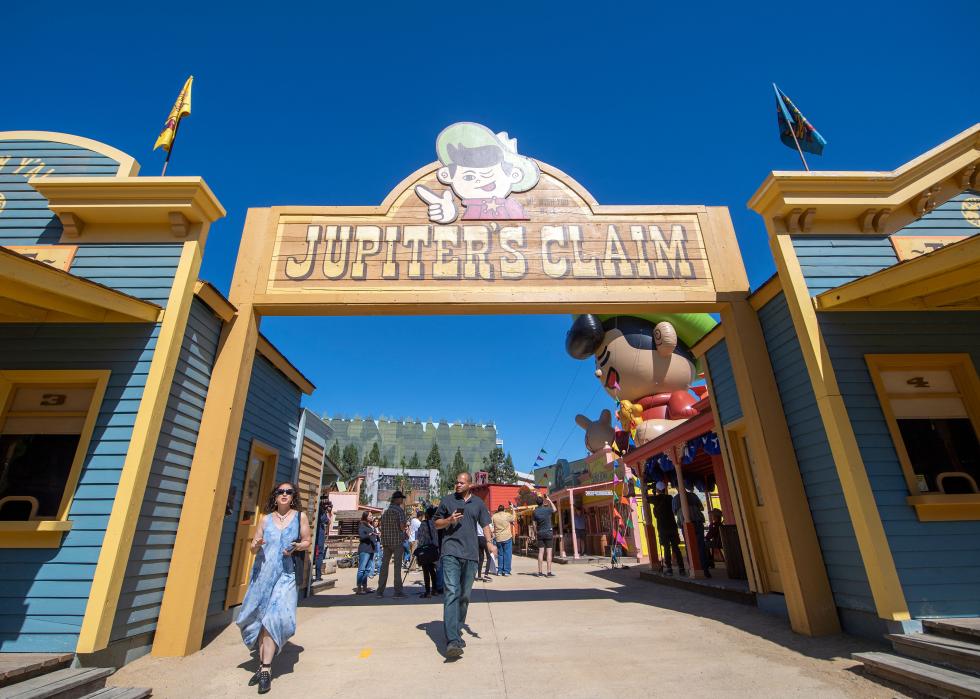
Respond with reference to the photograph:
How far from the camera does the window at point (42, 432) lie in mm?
4520

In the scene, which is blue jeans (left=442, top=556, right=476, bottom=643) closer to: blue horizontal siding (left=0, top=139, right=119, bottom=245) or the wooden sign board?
the wooden sign board

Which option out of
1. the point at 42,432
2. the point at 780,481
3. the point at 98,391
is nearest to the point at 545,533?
the point at 780,481

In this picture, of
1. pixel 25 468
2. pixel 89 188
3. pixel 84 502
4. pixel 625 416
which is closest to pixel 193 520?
pixel 84 502

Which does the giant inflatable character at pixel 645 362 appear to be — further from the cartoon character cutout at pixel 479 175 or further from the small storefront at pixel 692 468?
the cartoon character cutout at pixel 479 175

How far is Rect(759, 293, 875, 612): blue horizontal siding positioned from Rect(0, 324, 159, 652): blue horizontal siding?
7.11m

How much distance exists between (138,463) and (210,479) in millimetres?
932

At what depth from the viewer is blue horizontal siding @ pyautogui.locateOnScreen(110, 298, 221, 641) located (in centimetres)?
437

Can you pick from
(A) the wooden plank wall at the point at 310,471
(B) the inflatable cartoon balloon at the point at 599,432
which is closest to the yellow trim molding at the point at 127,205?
(A) the wooden plank wall at the point at 310,471

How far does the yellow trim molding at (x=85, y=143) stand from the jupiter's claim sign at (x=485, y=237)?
174cm

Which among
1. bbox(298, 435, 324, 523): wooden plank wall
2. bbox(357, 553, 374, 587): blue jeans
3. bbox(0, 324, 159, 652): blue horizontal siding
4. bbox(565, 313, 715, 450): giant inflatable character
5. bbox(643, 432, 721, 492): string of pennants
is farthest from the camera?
bbox(565, 313, 715, 450): giant inflatable character

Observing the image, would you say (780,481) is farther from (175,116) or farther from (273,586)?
(175,116)

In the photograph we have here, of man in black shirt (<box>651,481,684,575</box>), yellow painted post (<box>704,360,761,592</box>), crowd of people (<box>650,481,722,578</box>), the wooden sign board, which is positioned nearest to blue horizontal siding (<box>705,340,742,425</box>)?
yellow painted post (<box>704,360,761,592</box>)

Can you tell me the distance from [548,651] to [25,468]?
5416 mm

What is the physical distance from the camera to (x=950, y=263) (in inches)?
155
